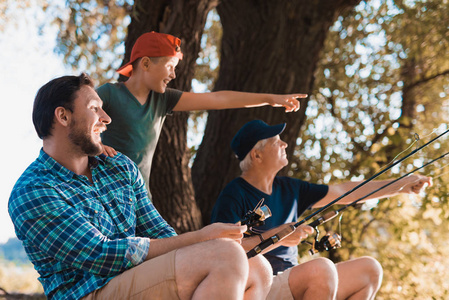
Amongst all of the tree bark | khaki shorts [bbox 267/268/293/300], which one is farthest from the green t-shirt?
the tree bark

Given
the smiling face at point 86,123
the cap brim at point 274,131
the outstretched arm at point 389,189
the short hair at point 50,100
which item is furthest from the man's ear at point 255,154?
the short hair at point 50,100

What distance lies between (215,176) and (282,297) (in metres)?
2.19

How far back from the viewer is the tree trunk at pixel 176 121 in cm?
405

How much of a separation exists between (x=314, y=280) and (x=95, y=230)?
1.14 meters

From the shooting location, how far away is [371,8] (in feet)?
21.0

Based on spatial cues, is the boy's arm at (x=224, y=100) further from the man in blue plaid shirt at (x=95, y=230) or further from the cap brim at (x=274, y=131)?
the man in blue plaid shirt at (x=95, y=230)

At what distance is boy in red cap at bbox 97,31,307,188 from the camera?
3145mm

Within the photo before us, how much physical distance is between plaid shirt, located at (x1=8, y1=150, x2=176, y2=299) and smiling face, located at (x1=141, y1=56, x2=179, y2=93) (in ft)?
3.51

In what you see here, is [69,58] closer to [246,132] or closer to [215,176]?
[215,176]

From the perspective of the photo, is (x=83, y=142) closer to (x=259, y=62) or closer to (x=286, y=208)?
(x=286, y=208)

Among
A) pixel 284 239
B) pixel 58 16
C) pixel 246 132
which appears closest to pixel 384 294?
pixel 246 132

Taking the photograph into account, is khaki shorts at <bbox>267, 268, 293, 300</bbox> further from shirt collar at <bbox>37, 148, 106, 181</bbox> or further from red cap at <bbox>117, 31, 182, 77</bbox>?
red cap at <bbox>117, 31, 182, 77</bbox>

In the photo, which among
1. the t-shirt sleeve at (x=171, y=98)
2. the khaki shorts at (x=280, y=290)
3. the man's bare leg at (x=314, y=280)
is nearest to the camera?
the man's bare leg at (x=314, y=280)

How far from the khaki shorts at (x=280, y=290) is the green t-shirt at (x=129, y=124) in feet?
3.04
